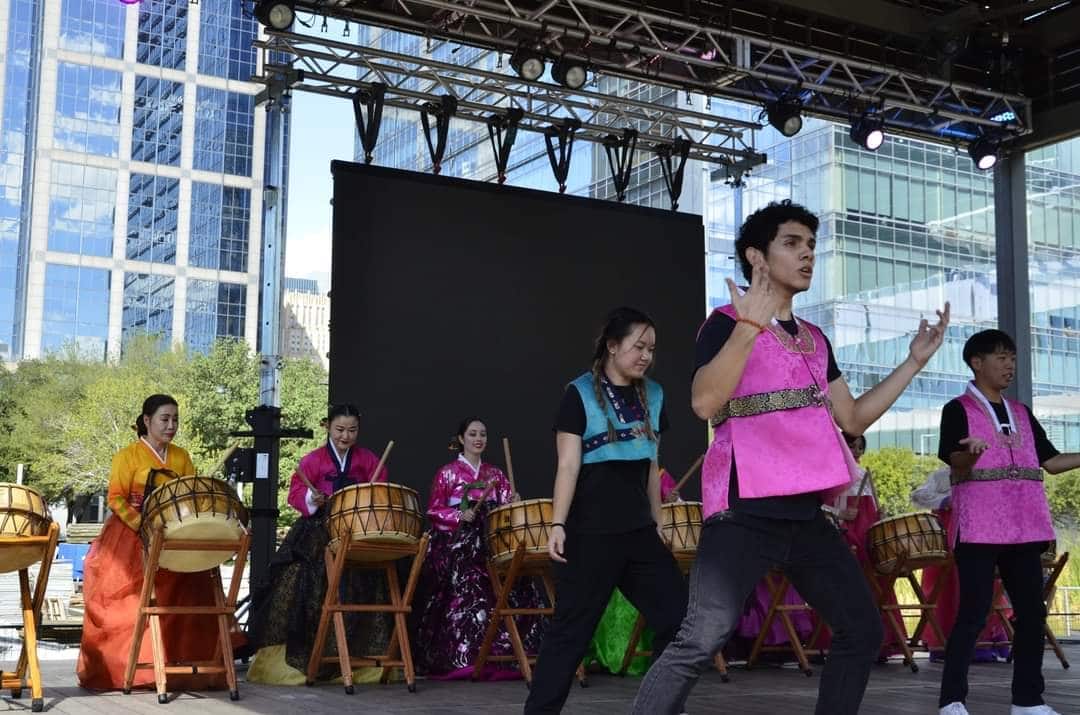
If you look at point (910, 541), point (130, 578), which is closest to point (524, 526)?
point (130, 578)

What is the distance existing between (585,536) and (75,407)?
1614 inches

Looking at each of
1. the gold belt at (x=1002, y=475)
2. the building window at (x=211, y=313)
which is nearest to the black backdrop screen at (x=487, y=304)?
the gold belt at (x=1002, y=475)

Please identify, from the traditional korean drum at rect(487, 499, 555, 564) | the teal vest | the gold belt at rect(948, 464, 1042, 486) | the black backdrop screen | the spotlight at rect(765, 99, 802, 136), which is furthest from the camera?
the spotlight at rect(765, 99, 802, 136)

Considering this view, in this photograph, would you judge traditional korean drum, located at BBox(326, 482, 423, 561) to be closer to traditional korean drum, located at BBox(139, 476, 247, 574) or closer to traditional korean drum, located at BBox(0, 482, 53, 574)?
traditional korean drum, located at BBox(139, 476, 247, 574)

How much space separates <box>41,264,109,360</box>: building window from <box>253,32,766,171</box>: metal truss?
195 feet

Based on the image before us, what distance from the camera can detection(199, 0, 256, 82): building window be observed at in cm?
7100

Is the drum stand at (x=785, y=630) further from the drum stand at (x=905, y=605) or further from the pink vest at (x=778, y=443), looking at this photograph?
the pink vest at (x=778, y=443)

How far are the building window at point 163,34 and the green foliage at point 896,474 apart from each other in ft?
171

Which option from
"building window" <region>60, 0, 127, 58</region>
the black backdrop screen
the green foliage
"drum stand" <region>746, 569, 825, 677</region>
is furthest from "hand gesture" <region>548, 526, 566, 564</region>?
"building window" <region>60, 0, 127, 58</region>

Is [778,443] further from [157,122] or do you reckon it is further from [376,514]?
[157,122]

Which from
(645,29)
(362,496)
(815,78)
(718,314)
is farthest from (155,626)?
(815,78)

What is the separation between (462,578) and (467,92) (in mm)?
3590

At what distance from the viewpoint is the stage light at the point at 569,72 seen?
26.6ft

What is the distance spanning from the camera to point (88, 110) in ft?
223
